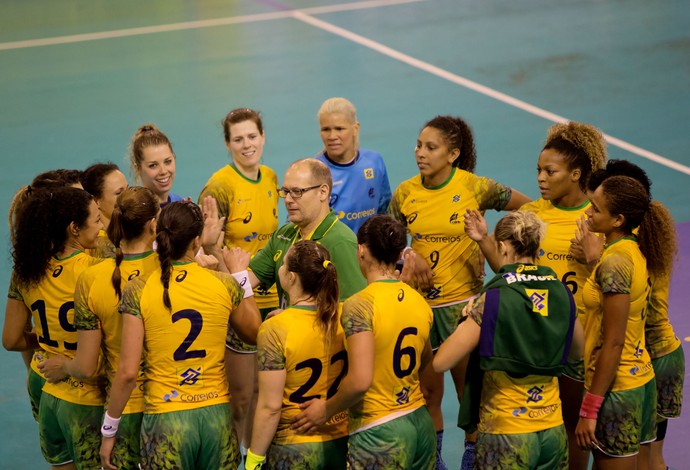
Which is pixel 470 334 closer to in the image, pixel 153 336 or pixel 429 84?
pixel 153 336

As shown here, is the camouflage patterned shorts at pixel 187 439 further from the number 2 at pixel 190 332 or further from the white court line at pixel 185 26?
the white court line at pixel 185 26

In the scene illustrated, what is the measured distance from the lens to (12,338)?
22.1 feet

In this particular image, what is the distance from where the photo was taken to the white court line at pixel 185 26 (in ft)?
62.4

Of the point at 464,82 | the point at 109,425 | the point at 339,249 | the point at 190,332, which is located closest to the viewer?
the point at 190,332

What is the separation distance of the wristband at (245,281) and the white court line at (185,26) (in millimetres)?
13942

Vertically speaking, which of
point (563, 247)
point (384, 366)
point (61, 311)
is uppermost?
point (563, 247)

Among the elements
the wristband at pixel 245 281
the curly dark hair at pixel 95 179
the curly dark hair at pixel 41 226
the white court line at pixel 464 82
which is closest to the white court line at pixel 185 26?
the white court line at pixel 464 82

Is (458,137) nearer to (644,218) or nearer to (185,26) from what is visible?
(644,218)

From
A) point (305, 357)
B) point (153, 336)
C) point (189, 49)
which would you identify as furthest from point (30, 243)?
point (189, 49)

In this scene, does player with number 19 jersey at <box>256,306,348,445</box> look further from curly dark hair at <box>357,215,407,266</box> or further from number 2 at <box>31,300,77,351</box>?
number 2 at <box>31,300,77,351</box>

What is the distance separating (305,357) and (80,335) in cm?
145

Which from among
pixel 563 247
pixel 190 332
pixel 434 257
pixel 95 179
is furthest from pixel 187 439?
pixel 563 247

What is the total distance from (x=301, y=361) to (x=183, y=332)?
72 centimetres

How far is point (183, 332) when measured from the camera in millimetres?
5918
